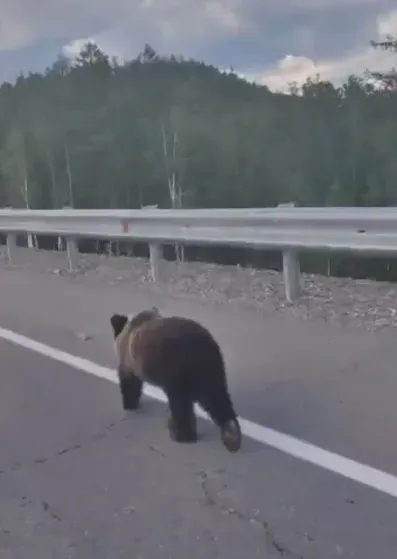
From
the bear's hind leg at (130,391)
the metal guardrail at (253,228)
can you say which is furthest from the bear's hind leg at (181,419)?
the metal guardrail at (253,228)

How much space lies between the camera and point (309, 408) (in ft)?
13.9

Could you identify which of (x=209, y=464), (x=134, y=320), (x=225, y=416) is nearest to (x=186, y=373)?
(x=225, y=416)

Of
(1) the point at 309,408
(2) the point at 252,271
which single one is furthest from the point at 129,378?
(2) the point at 252,271

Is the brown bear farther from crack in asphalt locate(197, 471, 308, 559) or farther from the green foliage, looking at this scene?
the green foliage

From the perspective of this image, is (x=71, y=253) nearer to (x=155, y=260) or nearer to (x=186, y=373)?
(x=155, y=260)

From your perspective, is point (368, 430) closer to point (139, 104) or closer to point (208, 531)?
point (208, 531)

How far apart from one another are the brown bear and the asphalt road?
0.41ft

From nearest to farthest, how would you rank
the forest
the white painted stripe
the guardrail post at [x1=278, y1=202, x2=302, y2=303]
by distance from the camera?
the white painted stripe → the guardrail post at [x1=278, y1=202, x2=302, y2=303] → the forest

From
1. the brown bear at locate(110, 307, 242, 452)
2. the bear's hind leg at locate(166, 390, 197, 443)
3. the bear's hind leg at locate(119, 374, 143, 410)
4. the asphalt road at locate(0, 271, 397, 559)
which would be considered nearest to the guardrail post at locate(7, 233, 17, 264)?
the asphalt road at locate(0, 271, 397, 559)

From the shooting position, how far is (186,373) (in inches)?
141

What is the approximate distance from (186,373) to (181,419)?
32 centimetres

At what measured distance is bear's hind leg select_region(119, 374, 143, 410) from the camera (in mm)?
4246

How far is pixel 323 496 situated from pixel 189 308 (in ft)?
12.7

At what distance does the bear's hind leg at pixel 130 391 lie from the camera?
425cm
